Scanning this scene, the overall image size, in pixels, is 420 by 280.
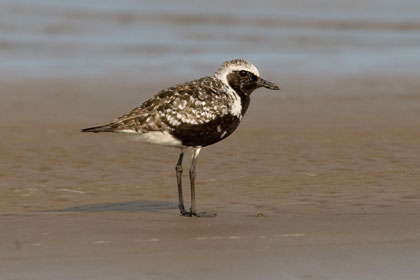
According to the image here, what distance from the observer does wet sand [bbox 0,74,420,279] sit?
24.9ft

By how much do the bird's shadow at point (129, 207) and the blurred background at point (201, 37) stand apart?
29.9 feet

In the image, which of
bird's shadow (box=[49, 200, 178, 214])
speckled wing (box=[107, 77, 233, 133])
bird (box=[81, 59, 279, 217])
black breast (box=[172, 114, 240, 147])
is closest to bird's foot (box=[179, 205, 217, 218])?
bird (box=[81, 59, 279, 217])

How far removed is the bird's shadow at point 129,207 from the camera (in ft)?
31.4

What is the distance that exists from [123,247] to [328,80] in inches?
440

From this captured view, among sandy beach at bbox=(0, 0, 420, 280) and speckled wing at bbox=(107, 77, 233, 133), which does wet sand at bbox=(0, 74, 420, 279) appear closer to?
sandy beach at bbox=(0, 0, 420, 280)

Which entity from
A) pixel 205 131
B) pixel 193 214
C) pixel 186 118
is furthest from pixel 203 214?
pixel 186 118

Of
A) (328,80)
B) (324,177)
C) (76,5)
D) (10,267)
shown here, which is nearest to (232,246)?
(10,267)

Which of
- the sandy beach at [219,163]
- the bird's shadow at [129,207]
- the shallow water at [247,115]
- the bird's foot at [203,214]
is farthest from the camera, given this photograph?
the shallow water at [247,115]

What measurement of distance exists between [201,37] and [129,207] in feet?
50.4

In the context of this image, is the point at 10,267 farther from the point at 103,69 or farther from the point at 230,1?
the point at 230,1

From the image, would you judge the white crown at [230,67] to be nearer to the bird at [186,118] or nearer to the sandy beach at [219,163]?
the bird at [186,118]

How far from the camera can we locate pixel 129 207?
31.8 ft

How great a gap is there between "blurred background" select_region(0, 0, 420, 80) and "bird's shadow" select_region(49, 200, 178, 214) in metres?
9.13

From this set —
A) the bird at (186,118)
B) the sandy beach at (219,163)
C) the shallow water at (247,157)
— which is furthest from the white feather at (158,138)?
the sandy beach at (219,163)
